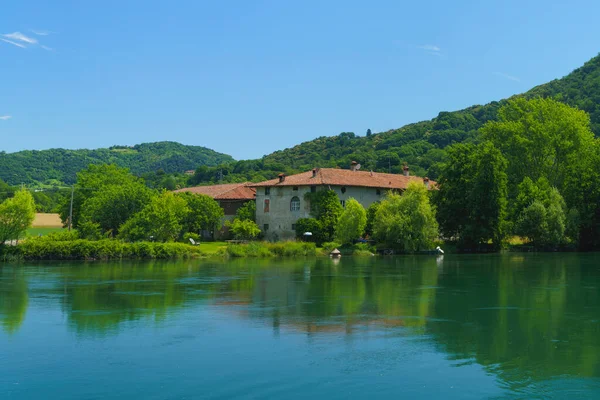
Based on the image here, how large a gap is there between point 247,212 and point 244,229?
17.3 feet

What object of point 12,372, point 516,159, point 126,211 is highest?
point 516,159

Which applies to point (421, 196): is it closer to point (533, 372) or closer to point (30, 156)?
point (533, 372)

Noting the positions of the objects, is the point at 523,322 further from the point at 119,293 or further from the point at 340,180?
the point at 340,180

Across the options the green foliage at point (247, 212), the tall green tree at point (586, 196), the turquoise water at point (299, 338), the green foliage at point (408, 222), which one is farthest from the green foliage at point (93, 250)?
the tall green tree at point (586, 196)

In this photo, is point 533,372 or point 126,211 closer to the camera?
point 533,372

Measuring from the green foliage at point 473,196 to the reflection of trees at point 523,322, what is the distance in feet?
86.4

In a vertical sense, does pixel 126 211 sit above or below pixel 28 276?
above

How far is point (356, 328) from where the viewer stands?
2116 cm

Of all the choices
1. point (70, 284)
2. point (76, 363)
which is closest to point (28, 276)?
point (70, 284)

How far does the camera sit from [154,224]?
5900cm

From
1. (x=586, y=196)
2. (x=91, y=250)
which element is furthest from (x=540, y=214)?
(x=91, y=250)

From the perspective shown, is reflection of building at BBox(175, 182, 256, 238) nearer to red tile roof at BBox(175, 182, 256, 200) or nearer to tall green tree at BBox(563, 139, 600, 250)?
red tile roof at BBox(175, 182, 256, 200)

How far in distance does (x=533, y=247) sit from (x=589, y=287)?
37184 mm

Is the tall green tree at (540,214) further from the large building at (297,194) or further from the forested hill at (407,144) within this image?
the forested hill at (407,144)
